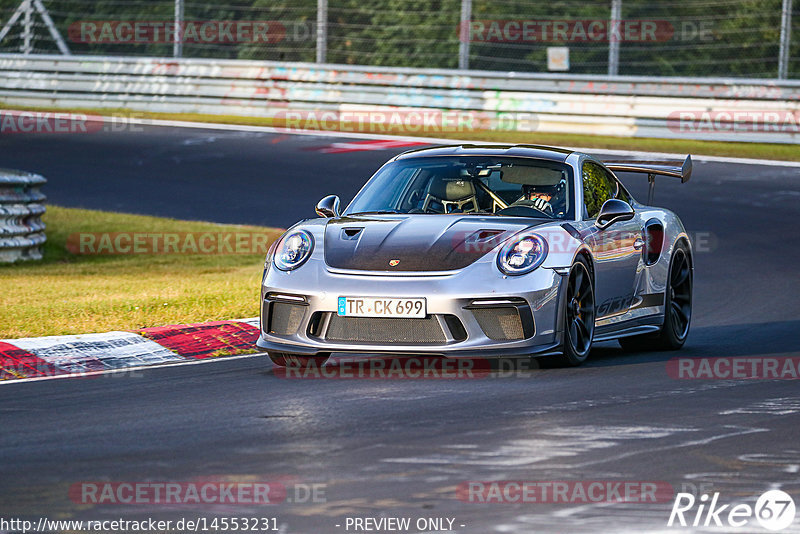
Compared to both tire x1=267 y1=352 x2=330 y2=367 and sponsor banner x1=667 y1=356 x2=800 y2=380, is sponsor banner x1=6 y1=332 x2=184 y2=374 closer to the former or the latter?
tire x1=267 y1=352 x2=330 y2=367

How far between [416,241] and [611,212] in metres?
1.28

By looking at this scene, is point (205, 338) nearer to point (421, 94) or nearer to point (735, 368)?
point (735, 368)

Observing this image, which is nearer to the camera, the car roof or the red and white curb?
the red and white curb

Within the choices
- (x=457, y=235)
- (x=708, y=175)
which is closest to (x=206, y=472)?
(x=457, y=235)

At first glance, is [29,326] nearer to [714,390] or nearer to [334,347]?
[334,347]

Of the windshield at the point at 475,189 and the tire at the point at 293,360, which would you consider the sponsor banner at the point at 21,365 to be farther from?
the windshield at the point at 475,189

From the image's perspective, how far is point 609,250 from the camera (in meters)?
8.75

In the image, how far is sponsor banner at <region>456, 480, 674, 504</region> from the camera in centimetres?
489

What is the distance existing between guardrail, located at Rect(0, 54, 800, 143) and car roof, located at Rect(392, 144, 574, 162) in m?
12.6

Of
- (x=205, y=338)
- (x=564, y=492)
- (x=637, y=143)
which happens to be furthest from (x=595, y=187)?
(x=637, y=143)

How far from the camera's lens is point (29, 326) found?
9500 millimetres

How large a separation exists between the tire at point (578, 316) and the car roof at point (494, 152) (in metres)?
0.99

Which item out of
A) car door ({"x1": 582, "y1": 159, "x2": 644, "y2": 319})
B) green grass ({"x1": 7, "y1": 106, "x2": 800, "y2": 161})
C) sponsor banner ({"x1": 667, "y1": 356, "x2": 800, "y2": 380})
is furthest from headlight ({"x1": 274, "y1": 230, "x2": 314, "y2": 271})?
green grass ({"x1": 7, "y1": 106, "x2": 800, "y2": 161})

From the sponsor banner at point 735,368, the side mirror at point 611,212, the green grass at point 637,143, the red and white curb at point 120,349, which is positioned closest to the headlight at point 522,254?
the side mirror at point 611,212
